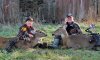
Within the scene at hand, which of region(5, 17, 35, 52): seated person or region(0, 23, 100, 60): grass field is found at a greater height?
region(5, 17, 35, 52): seated person

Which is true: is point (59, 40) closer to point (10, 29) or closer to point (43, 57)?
point (43, 57)

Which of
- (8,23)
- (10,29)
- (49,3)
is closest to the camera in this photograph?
(10,29)

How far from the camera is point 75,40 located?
10773 mm

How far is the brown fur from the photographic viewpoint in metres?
10.7

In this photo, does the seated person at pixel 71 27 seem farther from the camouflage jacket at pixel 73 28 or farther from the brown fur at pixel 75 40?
the brown fur at pixel 75 40

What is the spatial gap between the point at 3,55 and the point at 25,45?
1.25 m

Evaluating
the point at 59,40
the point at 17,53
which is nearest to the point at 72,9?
the point at 59,40

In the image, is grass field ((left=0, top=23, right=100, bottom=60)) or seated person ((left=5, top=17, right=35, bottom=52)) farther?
seated person ((left=5, top=17, right=35, bottom=52))

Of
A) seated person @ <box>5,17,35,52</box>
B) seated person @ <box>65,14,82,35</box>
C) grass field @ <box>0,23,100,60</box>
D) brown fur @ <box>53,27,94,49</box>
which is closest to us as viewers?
grass field @ <box>0,23,100,60</box>

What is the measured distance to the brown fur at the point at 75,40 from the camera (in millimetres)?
10727

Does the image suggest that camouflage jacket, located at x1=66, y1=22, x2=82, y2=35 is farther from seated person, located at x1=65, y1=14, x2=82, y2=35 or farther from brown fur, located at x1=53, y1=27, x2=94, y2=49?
brown fur, located at x1=53, y1=27, x2=94, y2=49

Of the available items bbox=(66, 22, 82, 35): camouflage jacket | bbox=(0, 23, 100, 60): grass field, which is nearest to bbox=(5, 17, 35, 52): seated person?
bbox=(0, 23, 100, 60): grass field

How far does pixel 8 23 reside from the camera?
16859 mm

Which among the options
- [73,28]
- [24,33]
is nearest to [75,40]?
[73,28]
